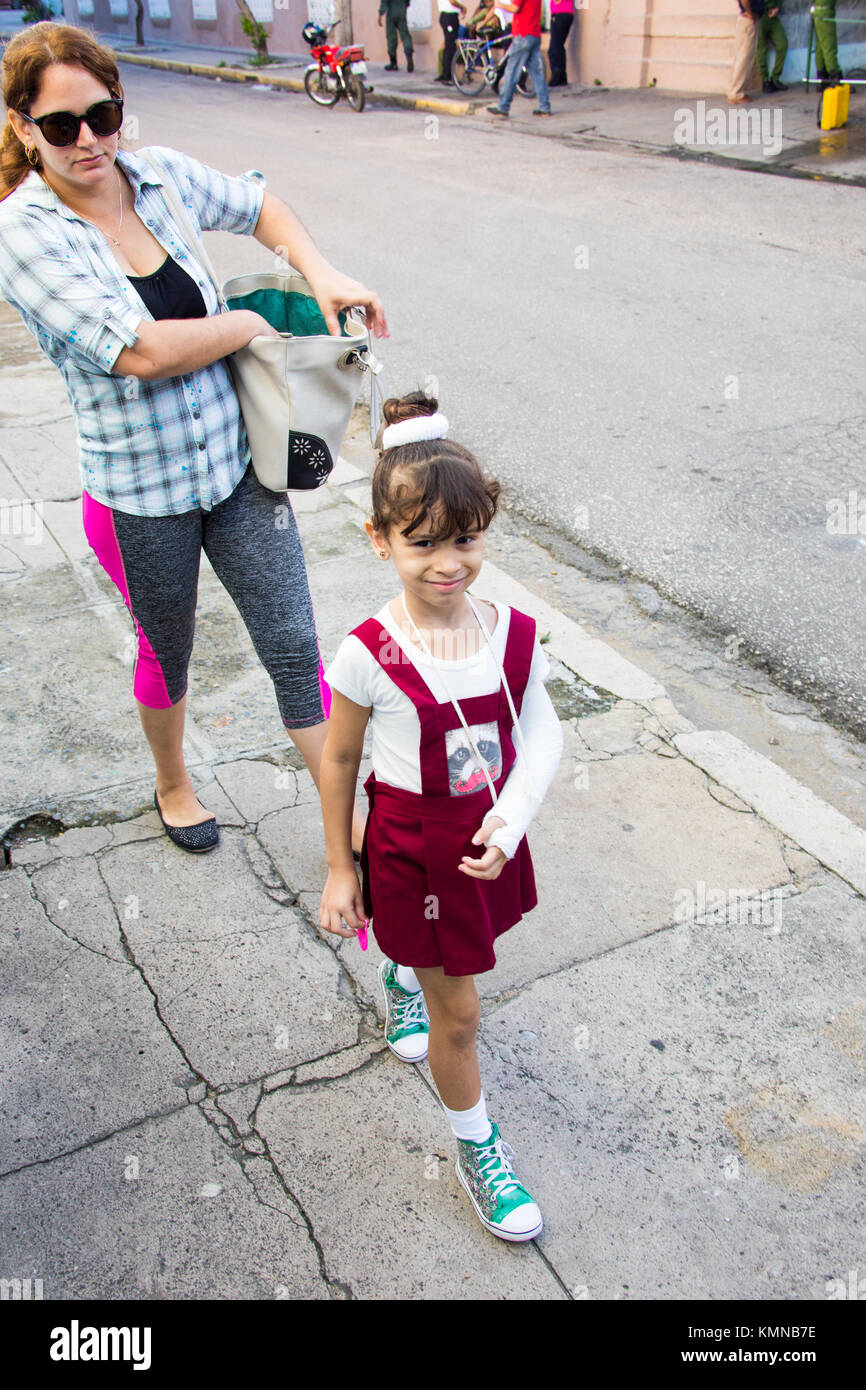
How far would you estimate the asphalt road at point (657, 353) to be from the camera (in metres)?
4.49

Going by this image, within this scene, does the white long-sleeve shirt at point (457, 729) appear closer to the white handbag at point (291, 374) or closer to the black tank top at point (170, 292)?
the white handbag at point (291, 374)

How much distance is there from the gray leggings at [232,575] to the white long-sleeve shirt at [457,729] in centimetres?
83

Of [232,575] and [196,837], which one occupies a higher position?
[232,575]

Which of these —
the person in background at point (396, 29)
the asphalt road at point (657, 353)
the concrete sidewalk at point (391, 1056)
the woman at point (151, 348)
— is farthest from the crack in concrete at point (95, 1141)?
the person in background at point (396, 29)

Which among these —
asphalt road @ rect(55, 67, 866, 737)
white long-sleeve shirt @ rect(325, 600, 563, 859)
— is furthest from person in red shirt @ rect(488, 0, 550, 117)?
white long-sleeve shirt @ rect(325, 600, 563, 859)

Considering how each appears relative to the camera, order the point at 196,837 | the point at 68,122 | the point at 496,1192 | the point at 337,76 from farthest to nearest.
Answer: the point at 337,76 → the point at 196,837 → the point at 68,122 → the point at 496,1192

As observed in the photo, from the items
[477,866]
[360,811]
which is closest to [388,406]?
[477,866]

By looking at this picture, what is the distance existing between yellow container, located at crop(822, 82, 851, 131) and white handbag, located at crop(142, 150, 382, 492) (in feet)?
40.0

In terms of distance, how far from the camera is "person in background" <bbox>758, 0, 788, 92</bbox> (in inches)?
566

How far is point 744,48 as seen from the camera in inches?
562

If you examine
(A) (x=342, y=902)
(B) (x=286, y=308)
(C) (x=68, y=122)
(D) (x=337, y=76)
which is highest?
(D) (x=337, y=76)

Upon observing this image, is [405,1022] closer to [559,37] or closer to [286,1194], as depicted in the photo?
[286,1194]

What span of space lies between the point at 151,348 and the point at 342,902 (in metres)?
1.20

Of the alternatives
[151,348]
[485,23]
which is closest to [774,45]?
[485,23]
